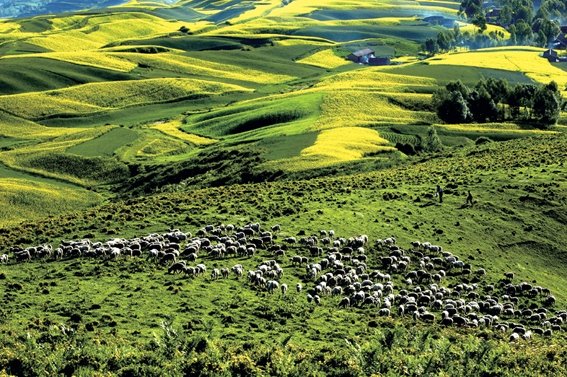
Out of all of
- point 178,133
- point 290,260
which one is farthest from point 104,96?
point 290,260

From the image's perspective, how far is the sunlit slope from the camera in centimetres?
15600

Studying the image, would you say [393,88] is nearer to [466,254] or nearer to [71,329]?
[466,254]

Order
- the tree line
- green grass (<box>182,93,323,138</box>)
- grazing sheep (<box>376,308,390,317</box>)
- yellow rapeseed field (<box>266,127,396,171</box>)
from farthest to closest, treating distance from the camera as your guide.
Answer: green grass (<box>182,93,323,138</box>), the tree line, yellow rapeseed field (<box>266,127,396,171</box>), grazing sheep (<box>376,308,390,317</box>)

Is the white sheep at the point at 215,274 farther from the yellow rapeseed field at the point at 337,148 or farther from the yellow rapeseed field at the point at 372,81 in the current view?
the yellow rapeseed field at the point at 372,81

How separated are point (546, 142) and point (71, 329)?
79.7m

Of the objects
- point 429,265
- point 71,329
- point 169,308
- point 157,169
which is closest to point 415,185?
point 429,265

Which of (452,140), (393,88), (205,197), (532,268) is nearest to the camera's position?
(532,268)

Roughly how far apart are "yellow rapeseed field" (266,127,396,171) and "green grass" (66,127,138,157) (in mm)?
44530

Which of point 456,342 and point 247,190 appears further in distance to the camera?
point 247,190

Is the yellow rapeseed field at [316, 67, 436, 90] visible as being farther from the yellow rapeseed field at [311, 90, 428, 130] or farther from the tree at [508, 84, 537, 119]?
the tree at [508, 84, 537, 119]

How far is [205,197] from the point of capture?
5866 centimetres

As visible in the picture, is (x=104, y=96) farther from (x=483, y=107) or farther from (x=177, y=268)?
(x=177, y=268)

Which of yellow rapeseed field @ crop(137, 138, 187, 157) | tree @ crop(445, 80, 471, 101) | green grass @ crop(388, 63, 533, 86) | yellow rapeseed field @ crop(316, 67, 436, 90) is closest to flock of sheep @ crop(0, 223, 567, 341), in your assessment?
yellow rapeseed field @ crop(137, 138, 187, 157)

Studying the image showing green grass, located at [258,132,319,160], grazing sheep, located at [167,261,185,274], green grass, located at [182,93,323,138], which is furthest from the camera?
green grass, located at [182,93,323,138]
